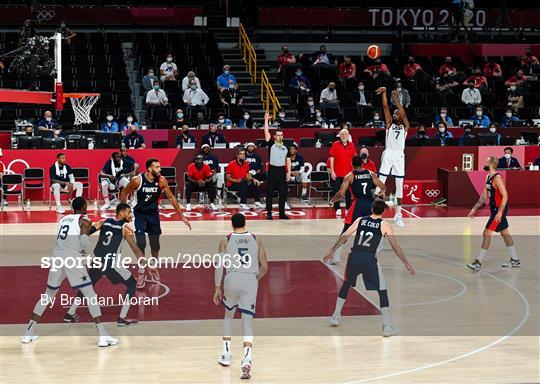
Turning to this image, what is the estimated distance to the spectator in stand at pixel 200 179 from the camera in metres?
26.4

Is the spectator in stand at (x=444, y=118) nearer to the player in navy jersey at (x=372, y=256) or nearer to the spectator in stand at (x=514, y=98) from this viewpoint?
the spectator in stand at (x=514, y=98)

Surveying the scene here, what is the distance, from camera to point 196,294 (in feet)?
55.5

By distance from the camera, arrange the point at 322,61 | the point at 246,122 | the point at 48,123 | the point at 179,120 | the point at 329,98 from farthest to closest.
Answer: the point at 322,61 < the point at 329,98 < the point at 246,122 < the point at 179,120 < the point at 48,123

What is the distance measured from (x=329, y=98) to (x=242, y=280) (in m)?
22.1

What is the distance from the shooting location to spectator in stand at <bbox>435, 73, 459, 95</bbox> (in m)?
36.2

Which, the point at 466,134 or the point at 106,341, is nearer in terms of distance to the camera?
the point at 106,341

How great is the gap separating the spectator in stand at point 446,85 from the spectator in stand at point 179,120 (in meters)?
9.50

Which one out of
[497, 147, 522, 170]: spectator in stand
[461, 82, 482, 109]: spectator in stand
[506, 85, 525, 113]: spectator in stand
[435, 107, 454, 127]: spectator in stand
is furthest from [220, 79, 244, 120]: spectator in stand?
[506, 85, 525, 113]: spectator in stand

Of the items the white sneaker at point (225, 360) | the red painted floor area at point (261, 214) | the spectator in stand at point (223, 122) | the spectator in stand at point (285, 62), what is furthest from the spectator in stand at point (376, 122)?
the white sneaker at point (225, 360)

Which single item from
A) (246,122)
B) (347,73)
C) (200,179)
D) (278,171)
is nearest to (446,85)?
(347,73)

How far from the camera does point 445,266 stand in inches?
758

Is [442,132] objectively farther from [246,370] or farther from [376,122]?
[246,370]

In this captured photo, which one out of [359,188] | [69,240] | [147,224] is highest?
[359,188]

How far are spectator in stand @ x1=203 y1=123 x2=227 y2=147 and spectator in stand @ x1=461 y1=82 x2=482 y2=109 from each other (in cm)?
1034
